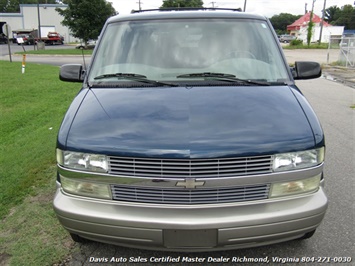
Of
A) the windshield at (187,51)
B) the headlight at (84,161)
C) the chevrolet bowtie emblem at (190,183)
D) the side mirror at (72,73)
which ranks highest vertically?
the windshield at (187,51)

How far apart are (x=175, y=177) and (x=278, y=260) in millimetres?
1251

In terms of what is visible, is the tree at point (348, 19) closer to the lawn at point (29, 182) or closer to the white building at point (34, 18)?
the white building at point (34, 18)

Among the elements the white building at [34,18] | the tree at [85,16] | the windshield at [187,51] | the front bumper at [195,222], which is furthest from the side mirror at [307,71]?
the white building at [34,18]

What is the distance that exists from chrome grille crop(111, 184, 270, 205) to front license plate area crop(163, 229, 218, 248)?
0.19m

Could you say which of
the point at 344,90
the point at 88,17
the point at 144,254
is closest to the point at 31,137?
the point at 144,254

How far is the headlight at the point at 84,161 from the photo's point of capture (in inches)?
95.6

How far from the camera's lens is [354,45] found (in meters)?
19.7

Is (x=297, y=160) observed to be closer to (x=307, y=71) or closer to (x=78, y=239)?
(x=307, y=71)

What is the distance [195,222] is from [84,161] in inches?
35.0

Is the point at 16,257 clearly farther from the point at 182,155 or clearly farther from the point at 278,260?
the point at 278,260

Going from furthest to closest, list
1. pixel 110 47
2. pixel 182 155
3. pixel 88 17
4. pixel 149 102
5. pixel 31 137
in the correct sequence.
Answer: pixel 88 17 → pixel 31 137 → pixel 110 47 → pixel 149 102 → pixel 182 155

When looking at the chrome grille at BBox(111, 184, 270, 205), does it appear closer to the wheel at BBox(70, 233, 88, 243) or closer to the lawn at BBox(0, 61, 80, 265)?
the wheel at BBox(70, 233, 88, 243)

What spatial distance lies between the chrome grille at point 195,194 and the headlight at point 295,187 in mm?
63

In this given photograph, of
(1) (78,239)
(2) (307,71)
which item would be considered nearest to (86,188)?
(1) (78,239)
